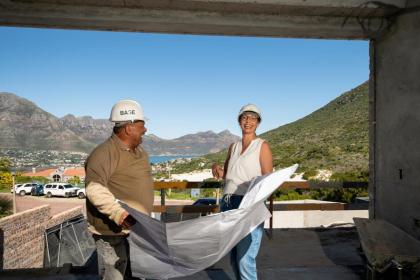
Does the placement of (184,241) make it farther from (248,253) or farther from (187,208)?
(187,208)

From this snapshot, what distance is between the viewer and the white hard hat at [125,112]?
300 cm

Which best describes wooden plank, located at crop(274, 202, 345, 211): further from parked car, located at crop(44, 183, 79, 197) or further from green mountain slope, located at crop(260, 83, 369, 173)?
parked car, located at crop(44, 183, 79, 197)

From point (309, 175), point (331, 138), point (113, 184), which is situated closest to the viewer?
point (113, 184)

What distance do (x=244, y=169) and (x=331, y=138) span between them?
6440 cm

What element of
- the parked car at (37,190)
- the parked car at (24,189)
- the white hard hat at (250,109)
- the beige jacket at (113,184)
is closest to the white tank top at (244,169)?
the white hard hat at (250,109)

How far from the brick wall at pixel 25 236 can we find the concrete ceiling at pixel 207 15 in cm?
1223

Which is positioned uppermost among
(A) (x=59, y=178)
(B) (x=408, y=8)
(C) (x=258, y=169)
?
(B) (x=408, y=8)

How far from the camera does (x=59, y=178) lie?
69.7 meters

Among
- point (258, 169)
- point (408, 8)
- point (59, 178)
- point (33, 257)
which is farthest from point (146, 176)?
point (59, 178)

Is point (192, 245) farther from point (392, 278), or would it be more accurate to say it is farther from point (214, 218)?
point (392, 278)

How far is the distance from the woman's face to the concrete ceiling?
1.71 m

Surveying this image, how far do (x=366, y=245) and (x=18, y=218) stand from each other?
16.4 meters

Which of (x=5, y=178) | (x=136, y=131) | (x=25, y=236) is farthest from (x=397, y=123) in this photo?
(x=5, y=178)

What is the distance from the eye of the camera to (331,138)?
214 ft
